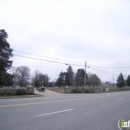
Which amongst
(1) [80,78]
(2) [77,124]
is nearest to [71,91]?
(2) [77,124]

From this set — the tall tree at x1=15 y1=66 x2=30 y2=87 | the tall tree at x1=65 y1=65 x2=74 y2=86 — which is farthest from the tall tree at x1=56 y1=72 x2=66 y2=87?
the tall tree at x1=15 y1=66 x2=30 y2=87

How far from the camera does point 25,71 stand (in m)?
118

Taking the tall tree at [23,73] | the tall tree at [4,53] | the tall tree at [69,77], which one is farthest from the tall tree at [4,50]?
the tall tree at [69,77]

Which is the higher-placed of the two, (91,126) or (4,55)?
(4,55)

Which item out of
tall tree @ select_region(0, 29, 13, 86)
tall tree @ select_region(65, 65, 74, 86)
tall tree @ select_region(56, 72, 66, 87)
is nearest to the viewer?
tall tree @ select_region(0, 29, 13, 86)

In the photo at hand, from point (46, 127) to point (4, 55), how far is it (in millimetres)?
30561

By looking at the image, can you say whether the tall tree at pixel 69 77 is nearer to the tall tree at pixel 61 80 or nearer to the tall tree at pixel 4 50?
the tall tree at pixel 61 80

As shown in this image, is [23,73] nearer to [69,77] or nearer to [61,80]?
[61,80]

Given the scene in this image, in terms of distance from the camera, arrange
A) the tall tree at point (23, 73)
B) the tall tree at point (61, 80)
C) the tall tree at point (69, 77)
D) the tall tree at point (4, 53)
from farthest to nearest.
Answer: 1. the tall tree at point (61, 80)
2. the tall tree at point (23, 73)
3. the tall tree at point (69, 77)
4. the tall tree at point (4, 53)

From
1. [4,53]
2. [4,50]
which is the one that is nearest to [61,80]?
[4,50]

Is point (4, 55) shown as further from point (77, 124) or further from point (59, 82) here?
point (59, 82)

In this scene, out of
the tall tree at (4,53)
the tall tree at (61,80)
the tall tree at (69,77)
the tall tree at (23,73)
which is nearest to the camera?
the tall tree at (4,53)

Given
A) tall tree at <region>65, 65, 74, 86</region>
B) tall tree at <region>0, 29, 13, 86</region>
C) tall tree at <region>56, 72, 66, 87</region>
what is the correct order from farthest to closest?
tall tree at <region>56, 72, 66, 87</region> → tall tree at <region>65, 65, 74, 86</region> → tall tree at <region>0, 29, 13, 86</region>

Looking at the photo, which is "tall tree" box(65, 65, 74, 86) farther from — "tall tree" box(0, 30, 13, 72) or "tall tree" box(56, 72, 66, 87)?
"tall tree" box(0, 30, 13, 72)
